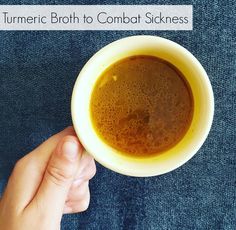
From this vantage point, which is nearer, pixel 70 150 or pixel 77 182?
pixel 70 150

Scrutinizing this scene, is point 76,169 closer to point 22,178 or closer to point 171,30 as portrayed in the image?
point 22,178

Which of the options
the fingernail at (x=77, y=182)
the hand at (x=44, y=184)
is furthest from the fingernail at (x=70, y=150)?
the fingernail at (x=77, y=182)

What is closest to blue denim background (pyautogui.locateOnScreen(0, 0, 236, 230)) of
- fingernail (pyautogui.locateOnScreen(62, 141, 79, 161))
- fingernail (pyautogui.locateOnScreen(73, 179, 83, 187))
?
fingernail (pyautogui.locateOnScreen(73, 179, 83, 187))

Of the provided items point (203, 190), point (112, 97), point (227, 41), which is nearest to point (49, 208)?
point (112, 97)

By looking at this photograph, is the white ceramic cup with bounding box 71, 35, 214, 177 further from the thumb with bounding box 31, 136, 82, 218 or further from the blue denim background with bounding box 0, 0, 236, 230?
the blue denim background with bounding box 0, 0, 236, 230

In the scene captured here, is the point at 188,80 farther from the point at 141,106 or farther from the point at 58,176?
the point at 58,176

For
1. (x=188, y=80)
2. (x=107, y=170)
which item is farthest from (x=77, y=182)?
(x=188, y=80)
